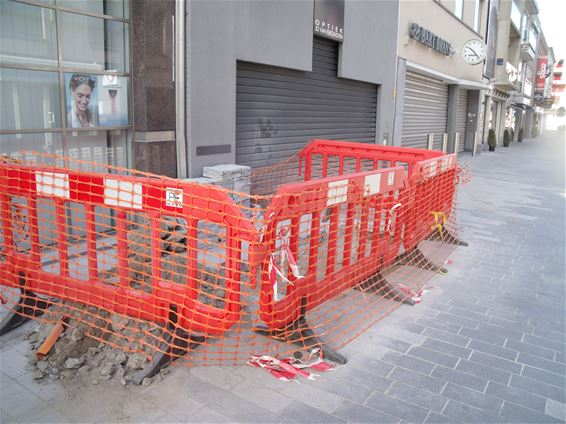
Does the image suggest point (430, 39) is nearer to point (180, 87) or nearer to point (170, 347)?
point (180, 87)

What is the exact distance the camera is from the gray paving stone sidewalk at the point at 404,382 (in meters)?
3.42

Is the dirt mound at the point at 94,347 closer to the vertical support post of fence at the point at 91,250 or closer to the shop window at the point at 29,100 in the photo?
the vertical support post of fence at the point at 91,250

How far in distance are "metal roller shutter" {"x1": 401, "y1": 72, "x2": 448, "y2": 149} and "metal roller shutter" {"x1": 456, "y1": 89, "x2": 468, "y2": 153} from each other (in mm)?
2258

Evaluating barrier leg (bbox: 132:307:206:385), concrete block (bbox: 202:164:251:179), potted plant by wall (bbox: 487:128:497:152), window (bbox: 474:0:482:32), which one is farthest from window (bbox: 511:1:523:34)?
barrier leg (bbox: 132:307:206:385)

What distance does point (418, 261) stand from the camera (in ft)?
22.1

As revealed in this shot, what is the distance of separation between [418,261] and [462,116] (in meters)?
21.0

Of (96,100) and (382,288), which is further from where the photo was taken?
(96,100)

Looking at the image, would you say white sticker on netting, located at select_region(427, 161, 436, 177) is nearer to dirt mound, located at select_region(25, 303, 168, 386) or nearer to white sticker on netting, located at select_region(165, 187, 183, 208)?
white sticker on netting, located at select_region(165, 187, 183, 208)

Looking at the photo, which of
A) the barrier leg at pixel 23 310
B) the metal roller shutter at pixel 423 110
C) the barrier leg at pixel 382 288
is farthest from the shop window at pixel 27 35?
the metal roller shutter at pixel 423 110

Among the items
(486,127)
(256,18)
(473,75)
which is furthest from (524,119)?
(256,18)

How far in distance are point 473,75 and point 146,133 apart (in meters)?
21.3

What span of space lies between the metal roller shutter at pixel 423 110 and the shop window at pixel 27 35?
42.3ft

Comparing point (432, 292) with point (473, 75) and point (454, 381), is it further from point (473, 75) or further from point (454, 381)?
point (473, 75)

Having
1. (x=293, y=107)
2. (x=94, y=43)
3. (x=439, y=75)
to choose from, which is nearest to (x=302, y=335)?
(x=94, y=43)
